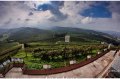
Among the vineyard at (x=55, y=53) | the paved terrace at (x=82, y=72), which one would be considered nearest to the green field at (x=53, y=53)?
the vineyard at (x=55, y=53)

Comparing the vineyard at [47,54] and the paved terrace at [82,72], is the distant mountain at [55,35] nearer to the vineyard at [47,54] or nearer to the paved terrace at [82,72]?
the vineyard at [47,54]

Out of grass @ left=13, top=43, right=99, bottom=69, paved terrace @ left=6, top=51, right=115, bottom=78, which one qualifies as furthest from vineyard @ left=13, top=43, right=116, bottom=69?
paved terrace @ left=6, top=51, right=115, bottom=78

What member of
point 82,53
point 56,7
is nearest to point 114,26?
point 82,53

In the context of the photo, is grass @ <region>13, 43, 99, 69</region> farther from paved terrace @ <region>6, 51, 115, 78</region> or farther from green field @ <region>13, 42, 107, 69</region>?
paved terrace @ <region>6, 51, 115, 78</region>

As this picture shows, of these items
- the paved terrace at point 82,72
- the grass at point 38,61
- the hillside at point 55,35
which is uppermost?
the hillside at point 55,35

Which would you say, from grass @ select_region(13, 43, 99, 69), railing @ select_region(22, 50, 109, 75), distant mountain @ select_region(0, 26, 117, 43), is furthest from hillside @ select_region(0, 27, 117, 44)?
railing @ select_region(22, 50, 109, 75)

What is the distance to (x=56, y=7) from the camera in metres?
3.93

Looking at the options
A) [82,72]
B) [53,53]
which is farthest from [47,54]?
[82,72]

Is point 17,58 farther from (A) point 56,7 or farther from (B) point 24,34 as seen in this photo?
(A) point 56,7

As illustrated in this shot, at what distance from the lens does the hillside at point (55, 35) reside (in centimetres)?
397

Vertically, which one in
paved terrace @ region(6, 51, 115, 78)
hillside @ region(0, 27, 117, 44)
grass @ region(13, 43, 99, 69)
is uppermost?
hillside @ region(0, 27, 117, 44)

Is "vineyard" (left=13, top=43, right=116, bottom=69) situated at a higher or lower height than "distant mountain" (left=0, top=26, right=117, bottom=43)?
lower

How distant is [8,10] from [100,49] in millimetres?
1329

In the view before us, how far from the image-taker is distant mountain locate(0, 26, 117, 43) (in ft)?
13.0
